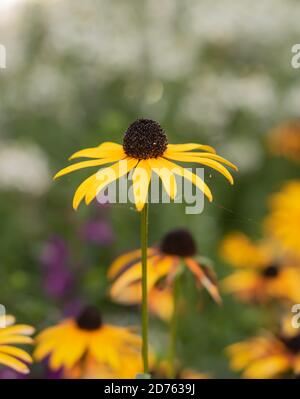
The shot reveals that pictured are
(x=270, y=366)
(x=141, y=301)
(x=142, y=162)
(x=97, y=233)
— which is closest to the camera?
(x=142, y=162)

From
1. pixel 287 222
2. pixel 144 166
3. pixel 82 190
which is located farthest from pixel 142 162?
pixel 287 222

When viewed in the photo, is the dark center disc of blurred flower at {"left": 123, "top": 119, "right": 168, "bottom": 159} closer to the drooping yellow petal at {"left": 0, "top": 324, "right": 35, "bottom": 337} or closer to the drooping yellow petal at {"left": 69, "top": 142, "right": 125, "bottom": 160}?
the drooping yellow petal at {"left": 69, "top": 142, "right": 125, "bottom": 160}

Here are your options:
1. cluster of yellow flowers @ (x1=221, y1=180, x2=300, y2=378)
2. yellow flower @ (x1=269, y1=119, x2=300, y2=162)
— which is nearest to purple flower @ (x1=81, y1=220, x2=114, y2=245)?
cluster of yellow flowers @ (x1=221, y1=180, x2=300, y2=378)

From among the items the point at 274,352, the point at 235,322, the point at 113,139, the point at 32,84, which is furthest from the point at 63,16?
the point at 274,352

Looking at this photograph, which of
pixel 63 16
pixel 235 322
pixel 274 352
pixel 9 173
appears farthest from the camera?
pixel 63 16

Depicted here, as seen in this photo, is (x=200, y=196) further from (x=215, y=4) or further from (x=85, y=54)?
(x=215, y=4)

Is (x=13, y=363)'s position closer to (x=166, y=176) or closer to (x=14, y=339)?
(x=14, y=339)
